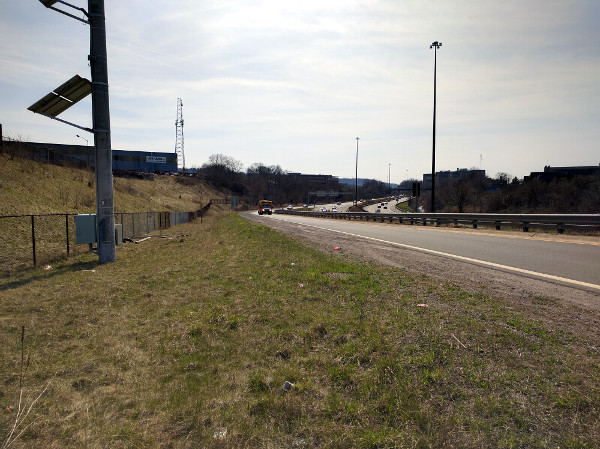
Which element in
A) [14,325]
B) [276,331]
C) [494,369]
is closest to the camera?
[494,369]

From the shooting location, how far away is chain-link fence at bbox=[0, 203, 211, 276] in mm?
11914

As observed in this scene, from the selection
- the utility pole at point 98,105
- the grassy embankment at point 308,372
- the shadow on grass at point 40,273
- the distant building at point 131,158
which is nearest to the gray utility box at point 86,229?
the utility pole at point 98,105

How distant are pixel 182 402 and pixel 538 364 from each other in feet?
10.8

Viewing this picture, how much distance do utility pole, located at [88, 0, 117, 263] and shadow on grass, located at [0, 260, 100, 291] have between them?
644 mm

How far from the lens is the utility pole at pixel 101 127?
452 inches

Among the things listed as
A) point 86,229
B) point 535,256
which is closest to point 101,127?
point 86,229

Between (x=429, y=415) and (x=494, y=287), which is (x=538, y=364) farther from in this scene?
(x=494, y=287)

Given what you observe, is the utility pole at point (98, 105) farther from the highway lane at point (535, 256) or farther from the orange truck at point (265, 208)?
the orange truck at point (265, 208)

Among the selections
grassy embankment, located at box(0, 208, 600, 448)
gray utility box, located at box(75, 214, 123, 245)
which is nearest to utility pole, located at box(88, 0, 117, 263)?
gray utility box, located at box(75, 214, 123, 245)

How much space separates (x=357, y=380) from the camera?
131 inches

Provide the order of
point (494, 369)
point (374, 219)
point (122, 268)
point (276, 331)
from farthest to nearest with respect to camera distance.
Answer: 1. point (374, 219)
2. point (122, 268)
3. point (276, 331)
4. point (494, 369)

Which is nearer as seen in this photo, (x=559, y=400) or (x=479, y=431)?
(x=479, y=431)

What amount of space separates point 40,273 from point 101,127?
4.96 metres

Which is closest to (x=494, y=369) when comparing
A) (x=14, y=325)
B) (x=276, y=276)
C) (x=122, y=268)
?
(x=276, y=276)
